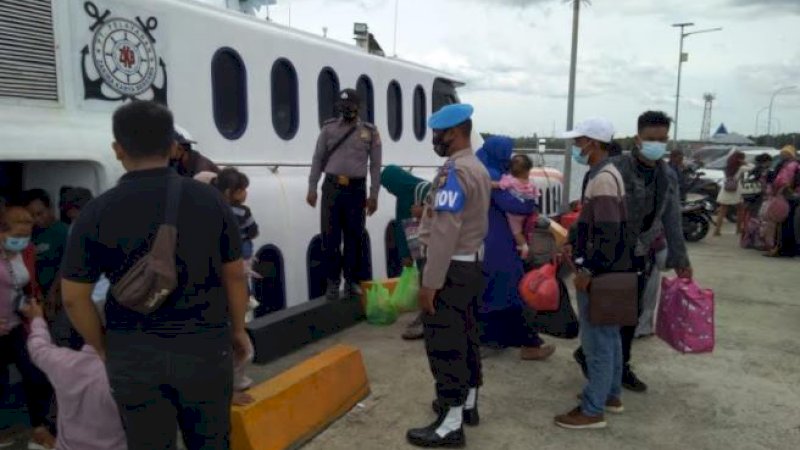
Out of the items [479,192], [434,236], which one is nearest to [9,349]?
[434,236]

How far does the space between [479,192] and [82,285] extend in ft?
7.15

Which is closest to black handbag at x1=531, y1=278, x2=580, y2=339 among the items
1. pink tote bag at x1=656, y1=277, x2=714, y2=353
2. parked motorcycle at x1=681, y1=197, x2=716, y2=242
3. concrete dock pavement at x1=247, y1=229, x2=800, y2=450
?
concrete dock pavement at x1=247, y1=229, x2=800, y2=450

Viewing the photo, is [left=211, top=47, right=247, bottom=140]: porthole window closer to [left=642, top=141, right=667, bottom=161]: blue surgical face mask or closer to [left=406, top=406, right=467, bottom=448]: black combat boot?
[left=406, top=406, right=467, bottom=448]: black combat boot

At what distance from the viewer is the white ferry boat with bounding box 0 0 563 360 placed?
13.1ft

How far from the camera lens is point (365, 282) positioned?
657 centimetres

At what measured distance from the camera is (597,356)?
4180 mm

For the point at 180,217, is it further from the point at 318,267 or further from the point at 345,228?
the point at 318,267

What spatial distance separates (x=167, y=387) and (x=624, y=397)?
3.55 meters

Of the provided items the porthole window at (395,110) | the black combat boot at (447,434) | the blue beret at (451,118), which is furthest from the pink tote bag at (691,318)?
the porthole window at (395,110)

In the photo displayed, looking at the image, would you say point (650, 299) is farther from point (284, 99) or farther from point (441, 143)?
point (284, 99)

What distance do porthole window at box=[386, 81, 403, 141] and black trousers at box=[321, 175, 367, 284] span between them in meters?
2.24

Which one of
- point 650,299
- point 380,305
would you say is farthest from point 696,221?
point 380,305

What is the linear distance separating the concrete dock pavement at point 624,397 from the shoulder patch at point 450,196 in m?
1.48

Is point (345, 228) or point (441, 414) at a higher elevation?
point (345, 228)
